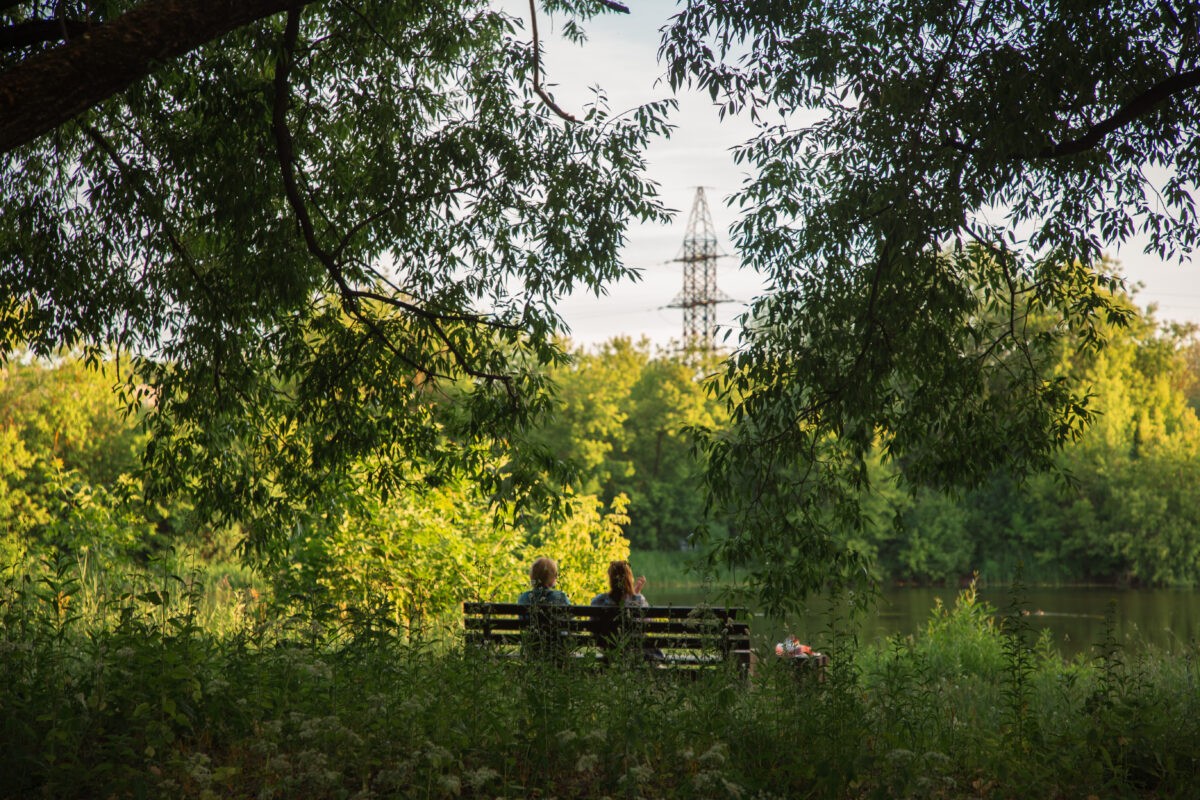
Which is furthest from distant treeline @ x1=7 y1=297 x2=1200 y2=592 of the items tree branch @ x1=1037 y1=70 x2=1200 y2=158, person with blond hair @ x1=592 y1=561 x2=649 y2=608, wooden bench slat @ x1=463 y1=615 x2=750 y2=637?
tree branch @ x1=1037 y1=70 x2=1200 y2=158

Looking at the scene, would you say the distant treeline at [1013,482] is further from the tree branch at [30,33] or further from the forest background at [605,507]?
the tree branch at [30,33]

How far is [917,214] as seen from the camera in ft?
18.1

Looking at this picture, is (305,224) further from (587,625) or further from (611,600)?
(611,600)

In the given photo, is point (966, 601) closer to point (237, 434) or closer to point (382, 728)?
point (237, 434)

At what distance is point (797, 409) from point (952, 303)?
113 cm

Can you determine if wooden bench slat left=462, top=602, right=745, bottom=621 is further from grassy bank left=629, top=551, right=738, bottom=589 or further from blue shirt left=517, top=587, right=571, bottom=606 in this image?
grassy bank left=629, top=551, right=738, bottom=589

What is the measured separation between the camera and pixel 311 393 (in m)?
7.59

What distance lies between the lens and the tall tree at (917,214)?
5684 mm

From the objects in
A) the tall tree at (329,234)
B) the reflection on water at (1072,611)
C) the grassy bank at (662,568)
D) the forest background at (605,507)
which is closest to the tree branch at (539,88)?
the tall tree at (329,234)

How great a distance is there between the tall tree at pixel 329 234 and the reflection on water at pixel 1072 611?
8.33m

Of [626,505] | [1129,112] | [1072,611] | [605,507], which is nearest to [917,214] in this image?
[1129,112]

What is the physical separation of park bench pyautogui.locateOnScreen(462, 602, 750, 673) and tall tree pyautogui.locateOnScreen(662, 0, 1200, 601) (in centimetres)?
56

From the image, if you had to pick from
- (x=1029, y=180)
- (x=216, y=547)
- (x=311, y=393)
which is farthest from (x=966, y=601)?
(x=216, y=547)

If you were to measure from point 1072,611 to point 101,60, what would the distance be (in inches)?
998
